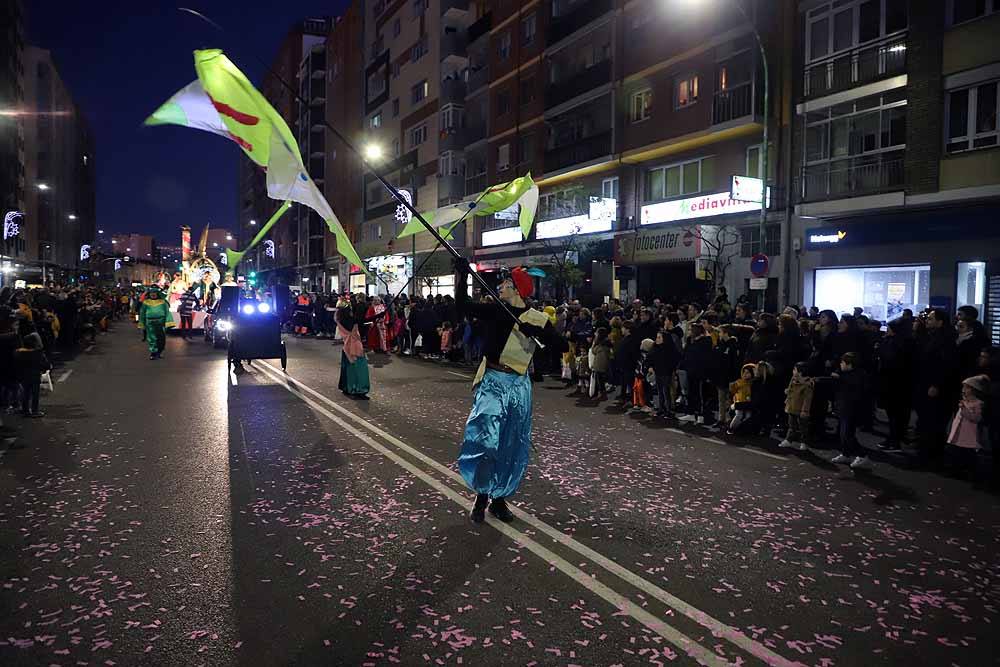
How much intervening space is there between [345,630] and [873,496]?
17.7ft

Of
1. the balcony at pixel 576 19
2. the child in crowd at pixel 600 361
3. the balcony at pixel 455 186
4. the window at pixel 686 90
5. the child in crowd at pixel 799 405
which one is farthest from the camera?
the balcony at pixel 455 186

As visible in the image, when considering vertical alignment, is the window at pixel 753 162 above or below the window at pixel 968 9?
below

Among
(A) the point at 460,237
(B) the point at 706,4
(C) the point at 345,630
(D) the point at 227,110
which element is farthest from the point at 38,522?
(A) the point at 460,237

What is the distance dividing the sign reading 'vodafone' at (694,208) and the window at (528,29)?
12668 mm

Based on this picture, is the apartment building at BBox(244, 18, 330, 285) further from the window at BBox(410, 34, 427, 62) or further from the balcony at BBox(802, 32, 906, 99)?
the balcony at BBox(802, 32, 906, 99)

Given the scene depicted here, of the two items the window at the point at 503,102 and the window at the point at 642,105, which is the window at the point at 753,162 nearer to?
the window at the point at 642,105

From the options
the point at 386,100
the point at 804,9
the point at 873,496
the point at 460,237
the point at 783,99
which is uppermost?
the point at 386,100

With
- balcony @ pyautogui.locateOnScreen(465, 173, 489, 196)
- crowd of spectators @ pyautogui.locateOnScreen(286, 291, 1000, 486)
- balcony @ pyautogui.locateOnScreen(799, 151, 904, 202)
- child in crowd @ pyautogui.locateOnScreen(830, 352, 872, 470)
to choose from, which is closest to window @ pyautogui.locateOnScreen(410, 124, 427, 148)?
balcony @ pyautogui.locateOnScreen(465, 173, 489, 196)

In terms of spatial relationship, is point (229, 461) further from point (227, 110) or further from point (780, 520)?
point (780, 520)

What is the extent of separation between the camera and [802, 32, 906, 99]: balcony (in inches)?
760

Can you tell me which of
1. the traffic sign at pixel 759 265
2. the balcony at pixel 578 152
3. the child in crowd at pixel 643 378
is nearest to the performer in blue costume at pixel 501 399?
the child in crowd at pixel 643 378

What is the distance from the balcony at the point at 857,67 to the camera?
19312 millimetres

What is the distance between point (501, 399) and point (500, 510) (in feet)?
3.02

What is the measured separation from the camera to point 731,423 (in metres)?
10.5
